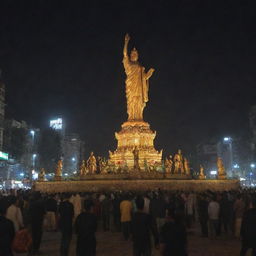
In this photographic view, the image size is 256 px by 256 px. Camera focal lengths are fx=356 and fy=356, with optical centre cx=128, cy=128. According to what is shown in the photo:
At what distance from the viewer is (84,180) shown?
104 ft

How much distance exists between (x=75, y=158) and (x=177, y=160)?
94.6 metres

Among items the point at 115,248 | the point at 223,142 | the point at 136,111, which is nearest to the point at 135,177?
the point at 136,111

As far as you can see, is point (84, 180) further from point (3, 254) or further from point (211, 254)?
point (3, 254)

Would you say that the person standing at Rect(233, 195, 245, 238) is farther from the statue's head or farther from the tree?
the tree

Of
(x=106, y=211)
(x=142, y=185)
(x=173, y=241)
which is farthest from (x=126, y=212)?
(x=142, y=185)

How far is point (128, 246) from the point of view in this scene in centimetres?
1241

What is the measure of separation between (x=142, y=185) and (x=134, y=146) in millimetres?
10837

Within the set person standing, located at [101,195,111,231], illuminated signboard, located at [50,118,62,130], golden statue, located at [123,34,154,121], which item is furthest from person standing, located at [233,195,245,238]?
illuminated signboard, located at [50,118,62,130]

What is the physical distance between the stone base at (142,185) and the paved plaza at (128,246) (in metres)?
14.6

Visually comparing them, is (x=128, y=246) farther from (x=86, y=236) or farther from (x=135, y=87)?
(x=135, y=87)

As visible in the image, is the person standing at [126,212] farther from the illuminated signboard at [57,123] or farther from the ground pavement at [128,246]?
the illuminated signboard at [57,123]

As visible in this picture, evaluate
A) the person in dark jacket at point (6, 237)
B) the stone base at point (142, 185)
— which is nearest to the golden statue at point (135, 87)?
the stone base at point (142, 185)

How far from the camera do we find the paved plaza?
11.2 m

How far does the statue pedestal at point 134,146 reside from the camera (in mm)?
39125
